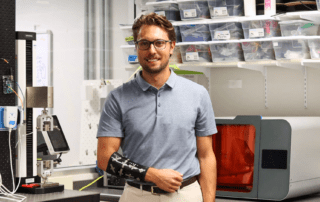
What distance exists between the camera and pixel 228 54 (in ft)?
10.8

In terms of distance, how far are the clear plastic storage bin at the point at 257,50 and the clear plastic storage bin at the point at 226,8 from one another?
0.72 feet

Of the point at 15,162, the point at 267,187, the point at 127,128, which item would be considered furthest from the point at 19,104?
the point at 267,187

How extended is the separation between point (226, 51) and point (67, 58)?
128 cm

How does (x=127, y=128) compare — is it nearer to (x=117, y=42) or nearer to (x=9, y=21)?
(x=9, y=21)

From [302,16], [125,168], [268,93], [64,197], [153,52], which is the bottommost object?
[64,197]

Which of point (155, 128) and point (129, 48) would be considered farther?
point (129, 48)

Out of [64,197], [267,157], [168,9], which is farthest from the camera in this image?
[168,9]

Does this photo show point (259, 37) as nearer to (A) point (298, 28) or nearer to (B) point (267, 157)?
(A) point (298, 28)

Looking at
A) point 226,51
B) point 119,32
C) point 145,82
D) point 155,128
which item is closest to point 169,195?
point 155,128

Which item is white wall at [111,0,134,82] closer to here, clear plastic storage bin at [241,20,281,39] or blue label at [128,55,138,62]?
blue label at [128,55,138,62]

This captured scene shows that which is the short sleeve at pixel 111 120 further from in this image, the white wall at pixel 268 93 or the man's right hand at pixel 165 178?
the white wall at pixel 268 93

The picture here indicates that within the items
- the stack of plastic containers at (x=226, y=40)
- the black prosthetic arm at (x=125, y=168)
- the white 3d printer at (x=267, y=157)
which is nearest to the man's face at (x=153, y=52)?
the black prosthetic arm at (x=125, y=168)

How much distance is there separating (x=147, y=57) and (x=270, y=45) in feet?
5.74

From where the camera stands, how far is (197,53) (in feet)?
11.2
